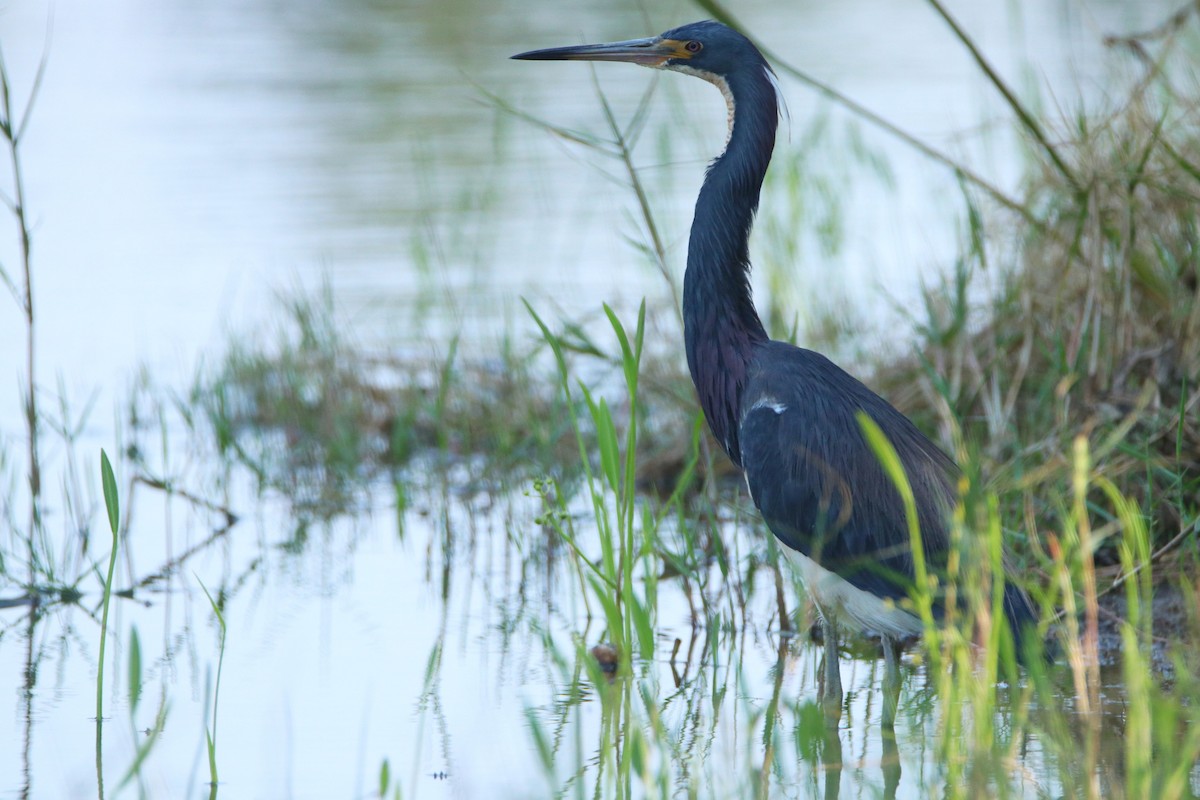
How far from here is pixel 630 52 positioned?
4477mm

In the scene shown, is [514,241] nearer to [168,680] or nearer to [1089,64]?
[168,680]

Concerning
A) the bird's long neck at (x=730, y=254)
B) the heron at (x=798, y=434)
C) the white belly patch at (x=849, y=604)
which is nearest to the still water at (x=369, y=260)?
the white belly patch at (x=849, y=604)

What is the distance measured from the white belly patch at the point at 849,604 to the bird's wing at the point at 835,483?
0.18ft

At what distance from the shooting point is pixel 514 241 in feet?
30.0

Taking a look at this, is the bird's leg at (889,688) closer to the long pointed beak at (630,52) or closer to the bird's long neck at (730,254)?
the bird's long neck at (730,254)

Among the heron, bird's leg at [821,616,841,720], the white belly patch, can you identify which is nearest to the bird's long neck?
the heron

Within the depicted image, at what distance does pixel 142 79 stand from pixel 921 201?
8240mm

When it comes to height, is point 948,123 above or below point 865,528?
above

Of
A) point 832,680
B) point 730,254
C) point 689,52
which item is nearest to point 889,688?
point 832,680

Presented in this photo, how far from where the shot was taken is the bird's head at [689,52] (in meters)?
4.29

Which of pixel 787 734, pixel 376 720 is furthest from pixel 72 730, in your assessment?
pixel 787 734

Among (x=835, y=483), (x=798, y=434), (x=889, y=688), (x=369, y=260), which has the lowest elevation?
(x=889, y=688)

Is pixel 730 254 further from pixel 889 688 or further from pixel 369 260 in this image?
pixel 369 260

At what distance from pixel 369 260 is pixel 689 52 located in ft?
15.4
